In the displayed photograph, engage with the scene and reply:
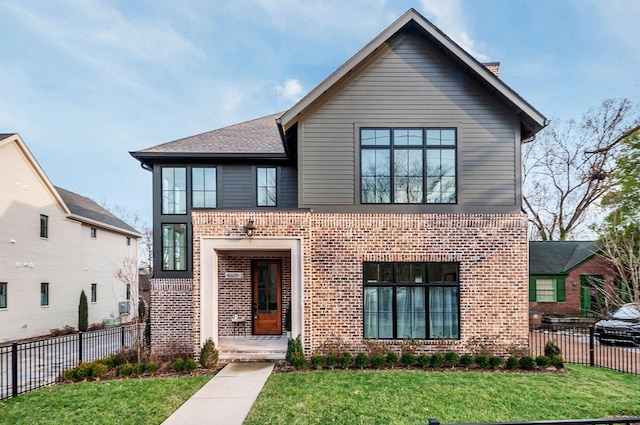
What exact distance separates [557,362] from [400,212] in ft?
15.8

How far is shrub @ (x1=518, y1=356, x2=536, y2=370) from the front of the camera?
25.4 feet

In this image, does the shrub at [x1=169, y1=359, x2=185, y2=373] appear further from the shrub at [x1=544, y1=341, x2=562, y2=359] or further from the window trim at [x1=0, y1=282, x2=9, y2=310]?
the window trim at [x1=0, y1=282, x2=9, y2=310]

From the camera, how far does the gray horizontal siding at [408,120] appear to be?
8.69 m

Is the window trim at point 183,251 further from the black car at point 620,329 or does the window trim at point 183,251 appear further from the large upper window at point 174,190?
the black car at point 620,329

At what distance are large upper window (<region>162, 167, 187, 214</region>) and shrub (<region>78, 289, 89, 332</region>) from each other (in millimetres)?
10467

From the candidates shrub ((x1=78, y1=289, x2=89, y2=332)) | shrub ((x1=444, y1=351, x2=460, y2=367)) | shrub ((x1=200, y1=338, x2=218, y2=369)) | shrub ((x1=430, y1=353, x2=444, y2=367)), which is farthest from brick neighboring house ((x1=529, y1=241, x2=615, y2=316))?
shrub ((x1=78, y1=289, x2=89, y2=332))

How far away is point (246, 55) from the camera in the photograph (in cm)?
1789

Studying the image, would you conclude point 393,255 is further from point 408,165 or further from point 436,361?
point 436,361

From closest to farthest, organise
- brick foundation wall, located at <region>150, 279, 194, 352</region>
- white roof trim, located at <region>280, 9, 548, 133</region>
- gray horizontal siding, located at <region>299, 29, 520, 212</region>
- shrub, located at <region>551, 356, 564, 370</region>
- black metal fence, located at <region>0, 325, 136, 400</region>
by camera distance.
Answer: black metal fence, located at <region>0, 325, 136, 400</region> → shrub, located at <region>551, 356, 564, 370</region> → white roof trim, located at <region>280, 9, 548, 133</region> → gray horizontal siding, located at <region>299, 29, 520, 212</region> → brick foundation wall, located at <region>150, 279, 194, 352</region>

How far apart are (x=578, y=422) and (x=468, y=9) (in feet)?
45.8

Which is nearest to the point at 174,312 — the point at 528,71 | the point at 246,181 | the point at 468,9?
the point at 246,181

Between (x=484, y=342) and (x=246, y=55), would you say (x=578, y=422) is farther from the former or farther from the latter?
(x=246, y=55)

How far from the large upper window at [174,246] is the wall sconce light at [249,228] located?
4.30m

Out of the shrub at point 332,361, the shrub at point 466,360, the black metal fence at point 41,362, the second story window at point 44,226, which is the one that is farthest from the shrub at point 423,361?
the second story window at point 44,226
